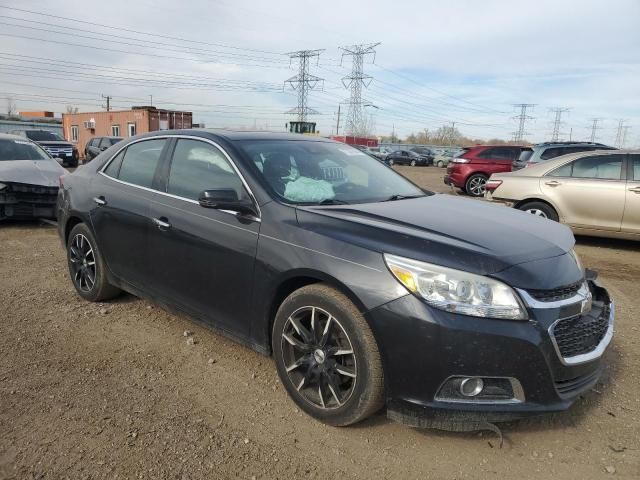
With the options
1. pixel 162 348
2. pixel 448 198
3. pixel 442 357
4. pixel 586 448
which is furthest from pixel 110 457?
pixel 448 198

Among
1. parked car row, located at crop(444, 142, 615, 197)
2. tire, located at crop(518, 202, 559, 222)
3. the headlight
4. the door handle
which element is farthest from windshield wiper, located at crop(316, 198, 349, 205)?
parked car row, located at crop(444, 142, 615, 197)

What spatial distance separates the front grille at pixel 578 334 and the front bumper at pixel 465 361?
0.10 ft

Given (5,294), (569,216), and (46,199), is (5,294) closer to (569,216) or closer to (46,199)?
(46,199)

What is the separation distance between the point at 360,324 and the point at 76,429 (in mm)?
1631

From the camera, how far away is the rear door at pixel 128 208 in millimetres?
3854

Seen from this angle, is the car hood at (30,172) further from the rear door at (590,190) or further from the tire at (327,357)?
the rear door at (590,190)

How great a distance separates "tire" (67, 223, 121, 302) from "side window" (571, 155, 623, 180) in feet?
22.1

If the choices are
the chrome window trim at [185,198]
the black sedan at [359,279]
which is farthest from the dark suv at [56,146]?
the black sedan at [359,279]

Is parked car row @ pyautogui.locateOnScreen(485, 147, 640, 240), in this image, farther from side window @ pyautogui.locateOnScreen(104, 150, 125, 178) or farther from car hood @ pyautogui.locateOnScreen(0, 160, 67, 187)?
car hood @ pyautogui.locateOnScreen(0, 160, 67, 187)

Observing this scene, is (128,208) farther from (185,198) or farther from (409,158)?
(409,158)

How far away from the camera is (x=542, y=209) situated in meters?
7.91

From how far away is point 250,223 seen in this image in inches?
121

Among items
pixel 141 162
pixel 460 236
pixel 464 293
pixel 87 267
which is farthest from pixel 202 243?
pixel 87 267

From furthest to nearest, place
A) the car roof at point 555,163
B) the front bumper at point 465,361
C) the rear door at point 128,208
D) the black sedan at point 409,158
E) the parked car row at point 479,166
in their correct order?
the black sedan at point 409,158 → the parked car row at point 479,166 → the car roof at point 555,163 → the rear door at point 128,208 → the front bumper at point 465,361
